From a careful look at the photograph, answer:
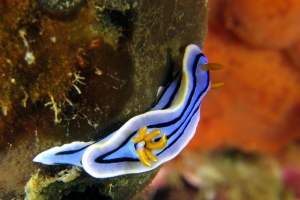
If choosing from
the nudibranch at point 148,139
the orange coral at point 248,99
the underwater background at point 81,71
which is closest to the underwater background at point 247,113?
the orange coral at point 248,99

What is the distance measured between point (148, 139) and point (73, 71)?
67 cm

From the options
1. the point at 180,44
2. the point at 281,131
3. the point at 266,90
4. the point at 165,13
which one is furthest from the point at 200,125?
the point at 165,13

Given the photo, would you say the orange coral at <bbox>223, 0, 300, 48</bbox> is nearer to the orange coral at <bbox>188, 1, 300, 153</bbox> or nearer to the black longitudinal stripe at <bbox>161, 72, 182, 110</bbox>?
the orange coral at <bbox>188, 1, 300, 153</bbox>

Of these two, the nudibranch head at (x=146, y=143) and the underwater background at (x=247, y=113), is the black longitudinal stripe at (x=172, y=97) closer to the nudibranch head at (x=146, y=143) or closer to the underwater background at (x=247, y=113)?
the nudibranch head at (x=146, y=143)

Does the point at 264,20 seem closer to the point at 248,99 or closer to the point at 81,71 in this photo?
the point at 248,99

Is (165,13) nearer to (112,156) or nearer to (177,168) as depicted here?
(112,156)

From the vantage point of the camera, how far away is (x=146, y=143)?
6.22ft

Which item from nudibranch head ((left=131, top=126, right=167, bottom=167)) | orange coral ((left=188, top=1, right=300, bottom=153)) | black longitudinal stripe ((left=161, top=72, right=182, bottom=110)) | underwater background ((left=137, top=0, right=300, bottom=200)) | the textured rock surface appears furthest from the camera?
orange coral ((left=188, top=1, right=300, bottom=153))

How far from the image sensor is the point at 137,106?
Result: 2.11 metres

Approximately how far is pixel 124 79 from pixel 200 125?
3.09m

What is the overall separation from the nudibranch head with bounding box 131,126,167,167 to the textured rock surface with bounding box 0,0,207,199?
0.91 feet

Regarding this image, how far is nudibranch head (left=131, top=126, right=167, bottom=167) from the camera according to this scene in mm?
1840

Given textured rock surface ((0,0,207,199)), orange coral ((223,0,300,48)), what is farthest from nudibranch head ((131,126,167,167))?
orange coral ((223,0,300,48))

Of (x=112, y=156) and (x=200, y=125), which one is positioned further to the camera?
(x=200, y=125)
